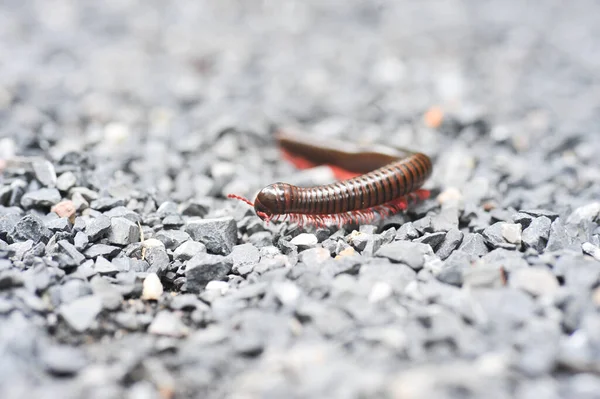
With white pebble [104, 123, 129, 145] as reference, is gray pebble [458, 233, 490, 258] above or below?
below

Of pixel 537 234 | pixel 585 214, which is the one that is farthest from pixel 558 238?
pixel 585 214

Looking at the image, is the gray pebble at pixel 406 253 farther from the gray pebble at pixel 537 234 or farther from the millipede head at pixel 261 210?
the millipede head at pixel 261 210

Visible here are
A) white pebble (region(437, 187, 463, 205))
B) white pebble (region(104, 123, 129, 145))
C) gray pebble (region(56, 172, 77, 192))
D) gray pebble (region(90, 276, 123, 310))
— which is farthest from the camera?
white pebble (region(104, 123, 129, 145))

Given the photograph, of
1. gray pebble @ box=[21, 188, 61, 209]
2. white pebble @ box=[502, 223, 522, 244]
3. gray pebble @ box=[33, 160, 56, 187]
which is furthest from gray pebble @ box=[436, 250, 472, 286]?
gray pebble @ box=[33, 160, 56, 187]

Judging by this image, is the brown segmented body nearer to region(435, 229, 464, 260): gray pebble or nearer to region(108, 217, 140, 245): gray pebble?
region(435, 229, 464, 260): gray pebble

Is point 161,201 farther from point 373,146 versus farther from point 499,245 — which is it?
point 499,245

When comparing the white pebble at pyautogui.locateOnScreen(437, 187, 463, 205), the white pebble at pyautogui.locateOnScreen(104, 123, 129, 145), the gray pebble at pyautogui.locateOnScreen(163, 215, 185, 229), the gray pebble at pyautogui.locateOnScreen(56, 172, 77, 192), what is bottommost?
the gray pebble at pyautogui.locateOnScreen(163, 215, 185, 229)

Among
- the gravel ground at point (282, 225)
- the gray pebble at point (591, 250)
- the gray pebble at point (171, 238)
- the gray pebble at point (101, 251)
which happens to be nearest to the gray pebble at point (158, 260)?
the gravel ground at point (282, 225)
